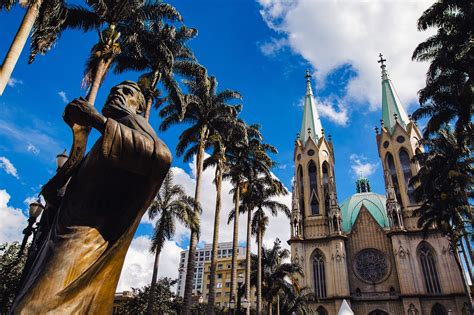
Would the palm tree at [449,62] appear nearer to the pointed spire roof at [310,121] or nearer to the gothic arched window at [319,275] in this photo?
the gothic arched window at [319,275]

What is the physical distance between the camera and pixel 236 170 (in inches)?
977

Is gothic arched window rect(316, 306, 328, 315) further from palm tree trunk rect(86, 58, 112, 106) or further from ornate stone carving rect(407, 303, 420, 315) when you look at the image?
palm tree trunk rect(86, 58, 112, 106)

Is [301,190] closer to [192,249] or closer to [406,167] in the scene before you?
[406,167]

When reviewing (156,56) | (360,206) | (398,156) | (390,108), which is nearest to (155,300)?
(156,56)

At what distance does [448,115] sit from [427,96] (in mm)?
1871

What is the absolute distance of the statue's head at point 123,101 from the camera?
3.18 metres

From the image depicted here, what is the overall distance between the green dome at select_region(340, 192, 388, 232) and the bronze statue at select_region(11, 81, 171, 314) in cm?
5500

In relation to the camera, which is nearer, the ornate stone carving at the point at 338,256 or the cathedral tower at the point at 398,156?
Result: the ornate stone carving at the point at 338,256

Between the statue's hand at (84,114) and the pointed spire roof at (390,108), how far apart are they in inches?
2328

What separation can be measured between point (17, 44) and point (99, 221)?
10074 mm

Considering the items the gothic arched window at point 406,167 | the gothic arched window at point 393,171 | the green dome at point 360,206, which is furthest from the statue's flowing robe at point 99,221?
the green dome at point 360,206

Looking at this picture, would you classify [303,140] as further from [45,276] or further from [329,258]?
[45,276]

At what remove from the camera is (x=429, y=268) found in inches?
1720

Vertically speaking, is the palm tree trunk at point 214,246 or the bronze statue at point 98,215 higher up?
the palm tree trunk at point 214,246
